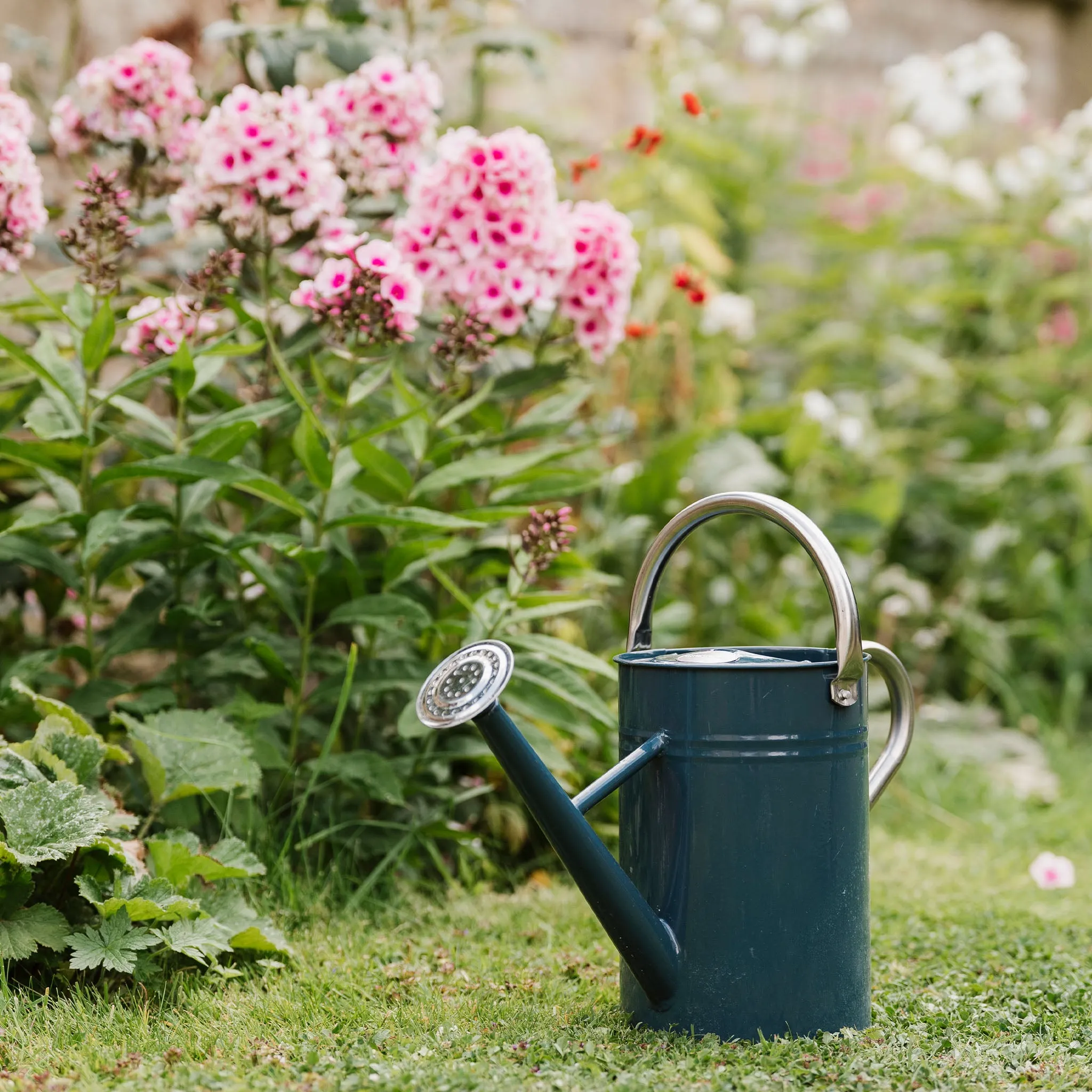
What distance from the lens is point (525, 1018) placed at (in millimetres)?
1600

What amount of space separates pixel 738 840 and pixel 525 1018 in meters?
0.39

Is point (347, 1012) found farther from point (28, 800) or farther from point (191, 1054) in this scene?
point (28, 800)

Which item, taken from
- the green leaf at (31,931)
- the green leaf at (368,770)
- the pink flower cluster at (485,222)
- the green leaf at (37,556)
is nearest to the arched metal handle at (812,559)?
the green leaf at (368,770)

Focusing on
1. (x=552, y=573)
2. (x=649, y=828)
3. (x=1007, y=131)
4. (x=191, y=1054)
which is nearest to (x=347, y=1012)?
(x=191, y=1054)

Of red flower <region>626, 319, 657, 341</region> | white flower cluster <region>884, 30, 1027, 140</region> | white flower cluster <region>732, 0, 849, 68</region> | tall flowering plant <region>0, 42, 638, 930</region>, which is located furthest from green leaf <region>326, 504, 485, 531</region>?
white flower cluster <region>884, 30, 1027, 140</region>

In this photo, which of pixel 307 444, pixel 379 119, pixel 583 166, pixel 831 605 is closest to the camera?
pixel 831 605

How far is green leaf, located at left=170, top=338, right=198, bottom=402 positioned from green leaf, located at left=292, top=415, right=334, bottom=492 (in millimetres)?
198

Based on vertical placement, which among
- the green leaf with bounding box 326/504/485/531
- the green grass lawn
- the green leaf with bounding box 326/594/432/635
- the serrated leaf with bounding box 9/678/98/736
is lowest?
the green grass lawn

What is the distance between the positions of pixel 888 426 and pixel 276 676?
9.09 ft

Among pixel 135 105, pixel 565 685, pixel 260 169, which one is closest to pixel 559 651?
pixel 565 685

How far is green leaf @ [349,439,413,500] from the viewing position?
2115 millimetres

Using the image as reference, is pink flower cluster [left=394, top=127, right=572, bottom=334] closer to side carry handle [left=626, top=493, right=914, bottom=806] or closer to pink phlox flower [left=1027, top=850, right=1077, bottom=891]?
side carry handle [left=626, top=493, right=914, bottom=806]

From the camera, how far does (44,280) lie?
2.40m

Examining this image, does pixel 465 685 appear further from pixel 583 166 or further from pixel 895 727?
pixel 583 166
